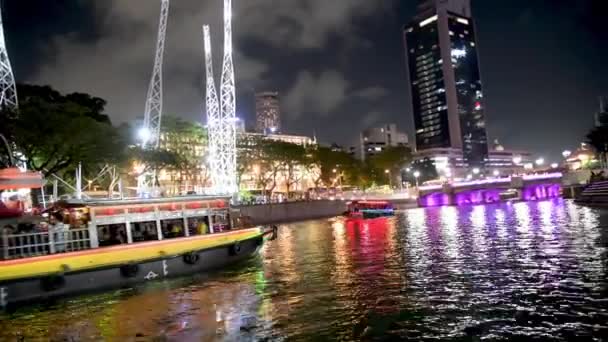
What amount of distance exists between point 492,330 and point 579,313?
2715mm

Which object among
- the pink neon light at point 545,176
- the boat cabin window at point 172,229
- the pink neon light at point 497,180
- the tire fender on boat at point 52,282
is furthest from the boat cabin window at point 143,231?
the pink neon light at point 545,176

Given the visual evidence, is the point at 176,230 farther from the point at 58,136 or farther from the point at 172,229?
the point at 58,136

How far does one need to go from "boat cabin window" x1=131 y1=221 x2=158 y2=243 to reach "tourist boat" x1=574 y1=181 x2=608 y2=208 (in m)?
53.2

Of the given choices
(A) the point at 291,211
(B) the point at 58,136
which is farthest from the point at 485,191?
(B) the point at 58,136

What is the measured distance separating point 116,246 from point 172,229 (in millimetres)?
3581

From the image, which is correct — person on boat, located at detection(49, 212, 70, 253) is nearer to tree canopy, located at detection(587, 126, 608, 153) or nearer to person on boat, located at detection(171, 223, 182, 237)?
person on boat, located at detection(171, 223, 182, 237)

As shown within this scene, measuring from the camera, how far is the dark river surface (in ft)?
39.5

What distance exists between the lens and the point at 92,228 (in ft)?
72.5

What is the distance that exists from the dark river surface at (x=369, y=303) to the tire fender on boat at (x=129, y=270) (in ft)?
4.54

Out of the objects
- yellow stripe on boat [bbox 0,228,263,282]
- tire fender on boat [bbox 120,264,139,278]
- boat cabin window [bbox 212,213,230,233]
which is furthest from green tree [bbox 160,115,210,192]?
tire fender on boat [bbox 120,264,139,278]

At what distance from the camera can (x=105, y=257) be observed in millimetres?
21406

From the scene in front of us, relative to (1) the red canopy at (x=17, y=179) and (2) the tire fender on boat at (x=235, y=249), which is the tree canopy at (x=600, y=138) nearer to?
(2) the tire fender on boat at (x=235, y=249)

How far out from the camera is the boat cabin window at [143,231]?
77.7 feet

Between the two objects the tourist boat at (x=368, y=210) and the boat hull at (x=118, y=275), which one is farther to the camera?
the tourist boat at (x=368, y=210)
